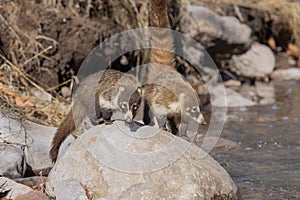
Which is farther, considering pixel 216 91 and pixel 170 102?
pixel 216 91

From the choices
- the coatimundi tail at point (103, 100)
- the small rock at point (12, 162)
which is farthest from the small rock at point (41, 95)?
the small rock at point (12, 162)

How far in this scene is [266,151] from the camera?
5.77 metres

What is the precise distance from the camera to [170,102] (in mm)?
4551

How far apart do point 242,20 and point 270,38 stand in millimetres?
1026

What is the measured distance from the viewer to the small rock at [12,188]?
3.92 meters

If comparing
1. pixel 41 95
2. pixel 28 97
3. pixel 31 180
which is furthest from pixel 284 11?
pixel 31 180

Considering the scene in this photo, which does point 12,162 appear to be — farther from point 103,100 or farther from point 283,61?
point 283,61

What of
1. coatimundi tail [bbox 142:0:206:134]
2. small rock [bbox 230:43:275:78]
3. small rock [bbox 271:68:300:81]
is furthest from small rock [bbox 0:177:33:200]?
small rock [bbox 271:68:300:81]

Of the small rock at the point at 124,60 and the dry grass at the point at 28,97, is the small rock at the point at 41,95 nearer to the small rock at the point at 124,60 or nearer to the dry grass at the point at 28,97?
the dry grass at the point at 28,97

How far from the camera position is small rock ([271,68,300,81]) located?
9758mm

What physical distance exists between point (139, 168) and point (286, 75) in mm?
6364

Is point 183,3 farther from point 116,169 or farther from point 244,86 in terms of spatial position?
point 116,169

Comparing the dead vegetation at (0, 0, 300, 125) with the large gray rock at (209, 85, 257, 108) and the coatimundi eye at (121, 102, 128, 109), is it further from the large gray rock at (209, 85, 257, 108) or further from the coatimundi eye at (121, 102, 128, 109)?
the coatimundi eye at (121, 102, 128, 109)

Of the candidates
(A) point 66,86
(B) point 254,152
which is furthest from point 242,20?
(B) point 254,152
